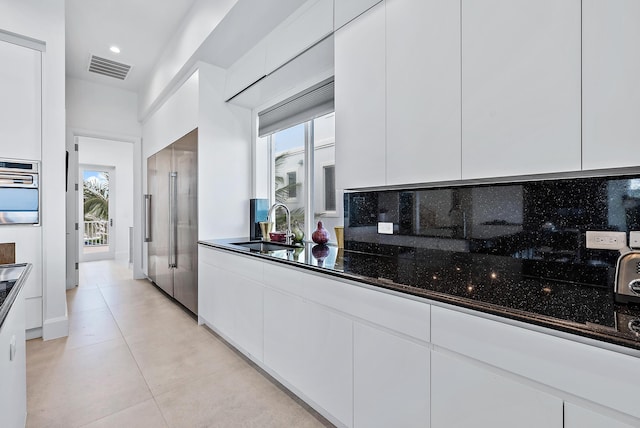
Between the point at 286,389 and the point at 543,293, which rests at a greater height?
the point at 543,293

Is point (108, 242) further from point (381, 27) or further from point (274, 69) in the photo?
point (381, 27)

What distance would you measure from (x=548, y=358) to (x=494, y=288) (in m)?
0.35

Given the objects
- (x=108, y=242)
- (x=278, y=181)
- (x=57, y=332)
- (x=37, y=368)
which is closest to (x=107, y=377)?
(x=37, y=368)

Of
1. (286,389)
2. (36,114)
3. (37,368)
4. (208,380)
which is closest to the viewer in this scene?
(286,389)

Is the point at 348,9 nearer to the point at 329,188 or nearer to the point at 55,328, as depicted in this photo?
the point at 329,188

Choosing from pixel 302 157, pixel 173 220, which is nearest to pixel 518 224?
pixel 302 157

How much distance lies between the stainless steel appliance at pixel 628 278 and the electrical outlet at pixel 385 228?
1.15 m

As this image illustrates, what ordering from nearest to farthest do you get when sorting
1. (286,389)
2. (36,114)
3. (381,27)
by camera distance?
1. (381,27)
2. (286,389)
3. (36,114)

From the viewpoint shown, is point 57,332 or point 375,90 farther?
point 57,332

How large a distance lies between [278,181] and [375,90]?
181 centimetres

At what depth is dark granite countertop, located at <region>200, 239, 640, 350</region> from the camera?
834 mm

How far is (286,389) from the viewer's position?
6.59 feet

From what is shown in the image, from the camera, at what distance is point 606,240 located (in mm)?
1231

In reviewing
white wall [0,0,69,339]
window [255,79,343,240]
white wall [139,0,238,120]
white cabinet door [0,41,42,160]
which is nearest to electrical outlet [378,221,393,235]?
window [255,79,343,240]
